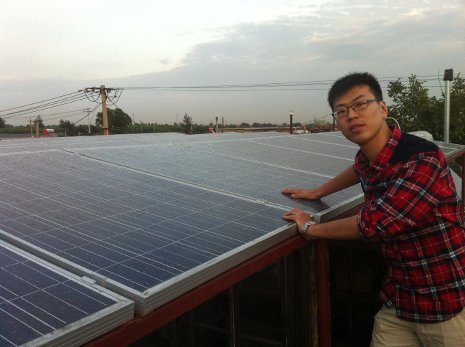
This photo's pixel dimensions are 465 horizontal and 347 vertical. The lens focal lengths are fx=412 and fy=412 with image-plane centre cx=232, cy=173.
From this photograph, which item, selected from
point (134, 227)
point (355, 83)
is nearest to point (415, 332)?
point (355, 83)

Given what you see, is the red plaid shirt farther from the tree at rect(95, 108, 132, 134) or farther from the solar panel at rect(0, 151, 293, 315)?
the tree at rect(95, 108, 132, 134)

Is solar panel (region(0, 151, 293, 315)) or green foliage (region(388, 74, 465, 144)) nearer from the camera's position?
solar panel (region(0, 151, 293, 315))

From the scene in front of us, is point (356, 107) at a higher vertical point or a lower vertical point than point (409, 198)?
higher

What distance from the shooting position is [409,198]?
239 centimetres

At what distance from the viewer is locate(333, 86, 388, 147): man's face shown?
2711 mm

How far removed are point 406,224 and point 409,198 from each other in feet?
0.51

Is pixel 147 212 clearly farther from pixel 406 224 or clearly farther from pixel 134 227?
pixel 406 224

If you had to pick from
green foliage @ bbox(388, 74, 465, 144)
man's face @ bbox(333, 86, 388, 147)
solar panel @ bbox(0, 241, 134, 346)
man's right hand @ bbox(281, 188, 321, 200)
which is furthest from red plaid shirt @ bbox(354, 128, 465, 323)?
green foliage @ bbox(388, 74, 465, 144)

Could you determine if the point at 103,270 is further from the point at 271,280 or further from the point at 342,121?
the point at 271,280

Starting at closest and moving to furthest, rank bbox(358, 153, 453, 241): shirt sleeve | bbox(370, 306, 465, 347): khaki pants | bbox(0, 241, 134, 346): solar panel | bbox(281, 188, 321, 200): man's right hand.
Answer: bbox(0, 241, 134, 346): solar panel, bbox(358, 153, 453, 241): shirt sleeve, bbox(370, 306, 465, 347): khaki pants, bbox(281, 188, 321, 200): man's right hand

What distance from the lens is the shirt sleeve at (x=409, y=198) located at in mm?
2393

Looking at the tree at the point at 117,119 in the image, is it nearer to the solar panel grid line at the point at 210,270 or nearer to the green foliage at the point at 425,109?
the green foliage at the point at 425,109

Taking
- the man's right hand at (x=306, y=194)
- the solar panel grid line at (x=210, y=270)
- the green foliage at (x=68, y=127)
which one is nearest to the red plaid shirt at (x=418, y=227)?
the solar panel grid line at (x=210, y=270)

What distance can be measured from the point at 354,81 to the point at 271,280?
2.39 m
